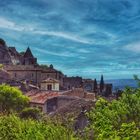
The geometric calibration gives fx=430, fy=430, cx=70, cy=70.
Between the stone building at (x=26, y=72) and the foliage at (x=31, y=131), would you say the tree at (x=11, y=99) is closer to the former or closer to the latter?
the stone building at (x=26, y=72)

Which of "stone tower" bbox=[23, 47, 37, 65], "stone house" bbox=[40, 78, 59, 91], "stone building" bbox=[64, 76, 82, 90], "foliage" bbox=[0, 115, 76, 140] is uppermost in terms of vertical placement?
"stone tower" bbox=[23, 47, 37, 65]

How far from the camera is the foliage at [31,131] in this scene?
1611 cm

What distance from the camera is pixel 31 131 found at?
16.5m

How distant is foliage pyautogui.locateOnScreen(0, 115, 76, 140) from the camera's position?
1611cm

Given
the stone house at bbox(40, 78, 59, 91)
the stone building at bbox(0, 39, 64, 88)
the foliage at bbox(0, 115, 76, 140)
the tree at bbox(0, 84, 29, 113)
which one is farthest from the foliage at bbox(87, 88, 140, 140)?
the stone building at bbox(0, 39, 64, 88)

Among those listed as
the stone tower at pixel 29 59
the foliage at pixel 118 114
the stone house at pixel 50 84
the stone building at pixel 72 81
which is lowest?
the foliage at pixel 118 114

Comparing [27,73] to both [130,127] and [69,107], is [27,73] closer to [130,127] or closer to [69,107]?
[69,107]

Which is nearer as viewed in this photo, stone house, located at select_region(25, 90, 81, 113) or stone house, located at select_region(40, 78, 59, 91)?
stone house, located at select_region(25, 90, 81, 113)

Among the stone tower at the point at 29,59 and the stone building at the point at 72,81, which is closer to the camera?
the stone building at the point at 72,81

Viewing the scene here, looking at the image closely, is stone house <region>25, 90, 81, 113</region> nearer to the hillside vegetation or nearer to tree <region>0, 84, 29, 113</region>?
tree <region>0, 84, 29, 113</region>

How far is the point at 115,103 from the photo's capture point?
19812mm

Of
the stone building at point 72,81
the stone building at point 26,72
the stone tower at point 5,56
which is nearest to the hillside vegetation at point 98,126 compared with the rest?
the stone building at point 26,72

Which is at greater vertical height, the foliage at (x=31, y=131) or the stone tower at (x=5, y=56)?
the stone tower at (x=5, y=56)

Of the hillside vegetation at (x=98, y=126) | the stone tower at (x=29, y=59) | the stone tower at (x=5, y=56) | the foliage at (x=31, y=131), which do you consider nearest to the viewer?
the hillside vegetation at (x=98, y=126)
